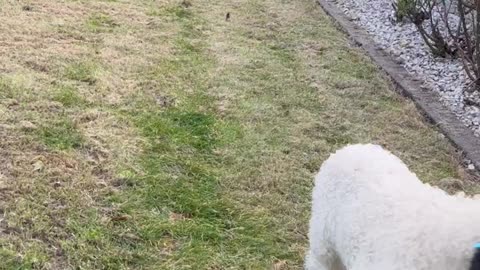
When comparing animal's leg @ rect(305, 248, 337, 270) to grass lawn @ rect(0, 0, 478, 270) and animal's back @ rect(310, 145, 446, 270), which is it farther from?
grass lawn @ rect(0, 0, 478, 270)

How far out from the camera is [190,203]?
3766 mm

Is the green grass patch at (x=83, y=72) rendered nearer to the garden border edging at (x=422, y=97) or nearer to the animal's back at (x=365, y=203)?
the garden border edging at (x=422, y=97)

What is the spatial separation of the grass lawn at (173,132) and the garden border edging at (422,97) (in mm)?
121

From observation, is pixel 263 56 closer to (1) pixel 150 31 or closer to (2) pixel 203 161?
(1) pixel 150 31

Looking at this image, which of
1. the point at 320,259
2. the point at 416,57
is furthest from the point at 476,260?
the point at 416,57

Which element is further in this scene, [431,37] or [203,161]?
[431,37]

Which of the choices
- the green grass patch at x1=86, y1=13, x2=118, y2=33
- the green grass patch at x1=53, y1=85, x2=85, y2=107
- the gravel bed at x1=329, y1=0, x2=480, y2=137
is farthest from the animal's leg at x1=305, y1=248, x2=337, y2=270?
the green grass patch at x1=86, y1=13, x2=118, y2=33

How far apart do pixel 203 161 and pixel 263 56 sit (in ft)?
6.83

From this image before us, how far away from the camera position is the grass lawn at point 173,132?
11.4ft

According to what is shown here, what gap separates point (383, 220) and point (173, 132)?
7.77 ft

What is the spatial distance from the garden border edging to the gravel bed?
7 centimetres

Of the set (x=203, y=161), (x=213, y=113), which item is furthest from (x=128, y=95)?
(x=203, y=161)

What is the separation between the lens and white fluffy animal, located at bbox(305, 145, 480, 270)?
199 cm

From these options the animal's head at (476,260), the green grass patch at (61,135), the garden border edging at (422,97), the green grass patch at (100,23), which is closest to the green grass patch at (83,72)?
the green grass patch at (61,135)
